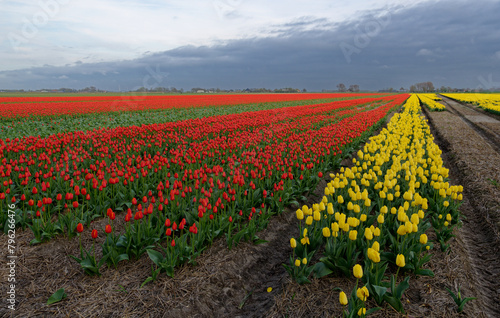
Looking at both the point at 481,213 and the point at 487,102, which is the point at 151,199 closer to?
the point at 481,213

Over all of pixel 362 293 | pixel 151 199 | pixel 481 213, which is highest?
pixel 151 199

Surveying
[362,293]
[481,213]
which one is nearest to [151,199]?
[362,293]

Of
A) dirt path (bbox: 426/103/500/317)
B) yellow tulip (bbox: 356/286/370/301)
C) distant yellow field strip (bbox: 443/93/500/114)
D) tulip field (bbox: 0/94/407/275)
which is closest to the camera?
yellow tulip (bbox: 356/286/370/301)

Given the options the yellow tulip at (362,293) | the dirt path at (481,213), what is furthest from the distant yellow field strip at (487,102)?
the yellow tulip at (362,293)

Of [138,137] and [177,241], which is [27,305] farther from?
[138,137]

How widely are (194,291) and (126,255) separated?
110 cm

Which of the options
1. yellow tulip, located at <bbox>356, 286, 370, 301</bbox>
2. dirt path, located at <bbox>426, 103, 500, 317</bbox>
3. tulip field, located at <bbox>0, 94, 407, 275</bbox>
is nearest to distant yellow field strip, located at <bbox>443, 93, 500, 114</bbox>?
dirt path, located at <bbox>426, 103, 500, 317</bbox>

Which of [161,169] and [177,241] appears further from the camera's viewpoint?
[161,169]

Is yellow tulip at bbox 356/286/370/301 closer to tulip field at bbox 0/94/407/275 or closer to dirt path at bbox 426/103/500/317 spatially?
dirt path at bbox 426/103/500/317

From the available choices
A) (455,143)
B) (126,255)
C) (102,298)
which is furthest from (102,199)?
(455,143)

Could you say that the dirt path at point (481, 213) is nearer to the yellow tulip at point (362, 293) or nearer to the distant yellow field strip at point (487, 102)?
the yellow tulip at point (362, 293)

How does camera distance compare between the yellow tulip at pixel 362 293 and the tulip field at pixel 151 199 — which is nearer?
the yellow tulip at pixel 362 293

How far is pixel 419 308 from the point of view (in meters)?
3.19

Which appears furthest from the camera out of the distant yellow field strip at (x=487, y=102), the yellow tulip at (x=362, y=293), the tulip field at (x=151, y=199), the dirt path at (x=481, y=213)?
the distant yellow field strip at (x=487, y=102)
